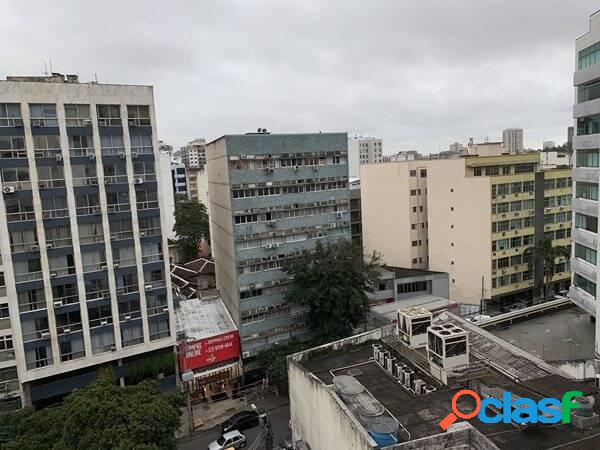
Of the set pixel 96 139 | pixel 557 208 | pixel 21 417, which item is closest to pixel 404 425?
pixel 21 417

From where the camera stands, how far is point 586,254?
32031 millimetres

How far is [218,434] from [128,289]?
12.0 m

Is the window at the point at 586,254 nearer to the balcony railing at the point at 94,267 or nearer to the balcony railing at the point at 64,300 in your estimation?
the balcony railing at the point at 94,267

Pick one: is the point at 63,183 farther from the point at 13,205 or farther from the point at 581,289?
the point at 581,289

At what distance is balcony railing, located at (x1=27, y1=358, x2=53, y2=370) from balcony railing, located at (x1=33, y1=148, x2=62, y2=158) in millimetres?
13487

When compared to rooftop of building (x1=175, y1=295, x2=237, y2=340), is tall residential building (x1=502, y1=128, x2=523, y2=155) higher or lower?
higher

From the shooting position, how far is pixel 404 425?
16625 mm

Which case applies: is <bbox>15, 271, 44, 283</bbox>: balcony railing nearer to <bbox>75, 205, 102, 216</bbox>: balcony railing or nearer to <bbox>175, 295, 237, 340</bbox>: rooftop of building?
<bbox>75, 205, 102, 216</bbox>: balcony railing

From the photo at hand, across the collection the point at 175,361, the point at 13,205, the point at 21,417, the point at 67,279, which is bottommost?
the point at 175,361

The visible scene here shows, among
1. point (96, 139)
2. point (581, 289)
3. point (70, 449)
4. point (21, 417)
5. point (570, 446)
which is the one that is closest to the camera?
point (570, 446)

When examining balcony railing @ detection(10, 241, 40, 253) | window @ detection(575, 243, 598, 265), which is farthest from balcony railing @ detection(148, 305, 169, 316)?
window @ detection(575, 243, 598, 265)

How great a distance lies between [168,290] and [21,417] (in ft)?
40.9

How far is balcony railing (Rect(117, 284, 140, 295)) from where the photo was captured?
3133 cm

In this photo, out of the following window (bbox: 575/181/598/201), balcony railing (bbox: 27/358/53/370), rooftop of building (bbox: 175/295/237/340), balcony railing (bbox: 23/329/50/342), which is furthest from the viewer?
rooftop of building (bbox: 175/295/237/340)
